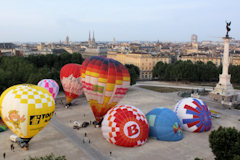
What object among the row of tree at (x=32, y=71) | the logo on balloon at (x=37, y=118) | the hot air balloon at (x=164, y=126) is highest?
the row of tree at (x=32, y=71)

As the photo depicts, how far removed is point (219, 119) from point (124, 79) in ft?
56.9

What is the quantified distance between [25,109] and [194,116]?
20.0 meters

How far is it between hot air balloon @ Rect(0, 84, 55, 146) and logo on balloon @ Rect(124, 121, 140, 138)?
8.32m

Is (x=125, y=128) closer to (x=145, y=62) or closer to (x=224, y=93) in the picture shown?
(x=224, y=93)

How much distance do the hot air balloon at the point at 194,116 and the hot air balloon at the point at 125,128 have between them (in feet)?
21.3

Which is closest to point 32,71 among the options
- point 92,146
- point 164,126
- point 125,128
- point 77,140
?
point 77,140

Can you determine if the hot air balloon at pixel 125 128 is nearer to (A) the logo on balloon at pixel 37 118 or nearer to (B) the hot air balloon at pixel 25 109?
(A) the logo on balloon at pixel 37 118

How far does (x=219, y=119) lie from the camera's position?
3838cm

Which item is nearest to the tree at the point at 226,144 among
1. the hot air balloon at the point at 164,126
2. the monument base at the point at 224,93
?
the hot air balloon at the point at 164,126

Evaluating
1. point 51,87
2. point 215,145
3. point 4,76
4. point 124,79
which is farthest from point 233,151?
point 4,76

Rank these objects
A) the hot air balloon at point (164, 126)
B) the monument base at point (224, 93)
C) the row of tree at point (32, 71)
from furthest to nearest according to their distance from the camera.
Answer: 1. the row of tree at point (32, 71)
2. the monument base at point (224, 93)
3. the hot air balloon at point (164, 126)

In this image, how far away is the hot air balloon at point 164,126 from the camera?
2848 centimetres

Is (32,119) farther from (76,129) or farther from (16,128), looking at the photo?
(76,129)

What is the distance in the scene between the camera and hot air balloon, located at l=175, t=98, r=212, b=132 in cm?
3125
